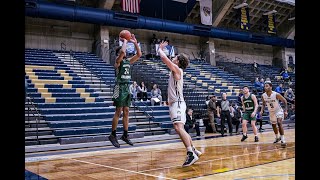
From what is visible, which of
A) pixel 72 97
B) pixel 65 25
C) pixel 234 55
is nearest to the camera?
pixel 72 97

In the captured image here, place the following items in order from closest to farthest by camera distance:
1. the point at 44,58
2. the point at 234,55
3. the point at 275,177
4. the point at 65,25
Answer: the point at 275,177 < the point at 44,58 < the point at 65,25 < the point at 234,55

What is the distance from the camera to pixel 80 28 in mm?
18344

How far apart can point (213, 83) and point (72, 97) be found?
359 inches

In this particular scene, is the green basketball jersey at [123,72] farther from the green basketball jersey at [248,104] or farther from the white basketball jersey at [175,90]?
the green basketball jersey at [248,104]

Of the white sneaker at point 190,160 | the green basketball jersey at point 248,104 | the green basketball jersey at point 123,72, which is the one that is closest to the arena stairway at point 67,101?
the green basketball jersey at point 248,104

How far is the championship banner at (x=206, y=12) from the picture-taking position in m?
20.4

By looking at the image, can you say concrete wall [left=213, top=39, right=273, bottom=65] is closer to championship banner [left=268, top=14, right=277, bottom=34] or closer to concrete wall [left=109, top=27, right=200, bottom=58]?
concrete wall [left=109, top=27, right=200, bottom=58]

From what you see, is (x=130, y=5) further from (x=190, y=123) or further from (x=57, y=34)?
(x=190, y=123)

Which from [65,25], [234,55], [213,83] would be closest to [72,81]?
[65,25]

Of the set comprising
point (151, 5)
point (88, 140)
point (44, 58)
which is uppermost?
point (151, 5)

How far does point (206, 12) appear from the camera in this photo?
20.8 m
